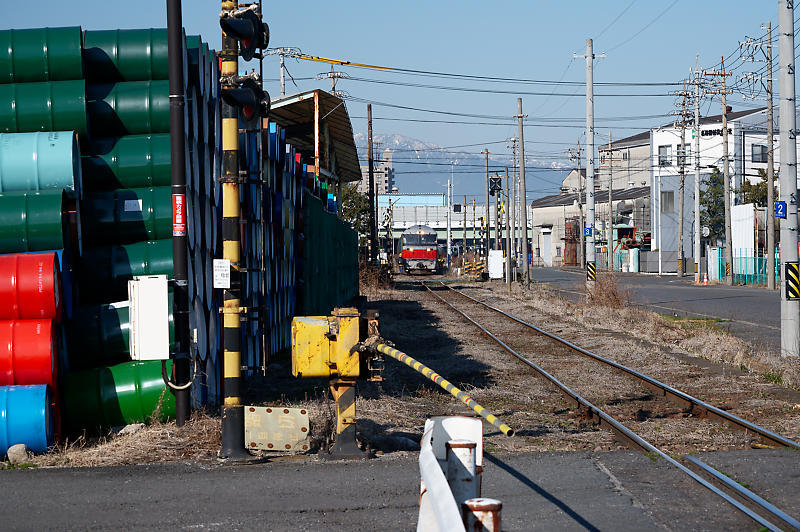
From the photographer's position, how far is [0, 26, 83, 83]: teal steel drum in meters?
10.5

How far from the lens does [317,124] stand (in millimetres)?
27875

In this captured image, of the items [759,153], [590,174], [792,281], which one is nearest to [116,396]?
[792,281]

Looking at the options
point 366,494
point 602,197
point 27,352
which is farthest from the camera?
point 602,197

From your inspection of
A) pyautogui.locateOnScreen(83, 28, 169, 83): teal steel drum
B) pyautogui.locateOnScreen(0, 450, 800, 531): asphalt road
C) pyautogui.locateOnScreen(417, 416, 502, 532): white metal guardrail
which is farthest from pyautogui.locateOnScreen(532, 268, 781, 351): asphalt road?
pyautogui.locateOnScreen(417, 416, 502, 532): white metal guardrail

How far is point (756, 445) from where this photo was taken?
8.61 metres

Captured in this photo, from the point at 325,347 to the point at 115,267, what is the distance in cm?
338

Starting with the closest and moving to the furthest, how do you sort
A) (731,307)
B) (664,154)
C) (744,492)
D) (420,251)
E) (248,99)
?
(744,492) < (248,99) < (731,307) < (420,251) < (664,154)

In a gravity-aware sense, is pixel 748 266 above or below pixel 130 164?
below

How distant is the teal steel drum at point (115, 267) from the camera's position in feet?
33.3

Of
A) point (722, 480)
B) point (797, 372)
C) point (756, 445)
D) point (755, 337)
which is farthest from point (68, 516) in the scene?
point (755, 337)

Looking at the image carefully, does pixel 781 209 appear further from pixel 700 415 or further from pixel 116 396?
pixel 116 396

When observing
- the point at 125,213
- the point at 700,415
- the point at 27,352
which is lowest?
the point at 700,415

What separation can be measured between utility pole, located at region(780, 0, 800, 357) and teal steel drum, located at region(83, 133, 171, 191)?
1027 centimetres

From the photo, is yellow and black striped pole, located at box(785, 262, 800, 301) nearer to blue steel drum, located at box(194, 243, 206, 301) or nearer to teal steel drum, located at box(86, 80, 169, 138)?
blue steel drum, located at box(194, 243, 206, 301)
